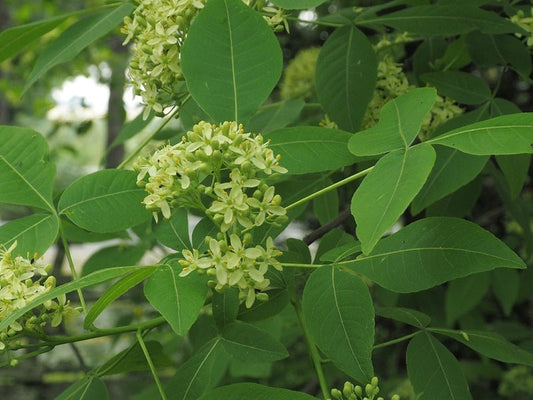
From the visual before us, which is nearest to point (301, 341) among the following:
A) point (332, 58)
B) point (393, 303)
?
point (393, 303)

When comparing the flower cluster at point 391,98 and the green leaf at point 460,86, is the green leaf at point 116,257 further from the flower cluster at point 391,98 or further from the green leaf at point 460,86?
the green leaf at point 460,86

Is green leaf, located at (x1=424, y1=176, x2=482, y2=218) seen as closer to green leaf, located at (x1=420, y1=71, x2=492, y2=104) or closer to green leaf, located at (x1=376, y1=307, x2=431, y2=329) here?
green leaf, located at (x1=420, y1=71, x2=492, y2=104)

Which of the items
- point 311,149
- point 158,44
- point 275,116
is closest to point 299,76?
point 275,116

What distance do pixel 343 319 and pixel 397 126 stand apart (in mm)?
303

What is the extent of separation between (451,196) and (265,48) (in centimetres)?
82

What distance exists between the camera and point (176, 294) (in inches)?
40.1

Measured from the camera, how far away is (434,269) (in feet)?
3.69

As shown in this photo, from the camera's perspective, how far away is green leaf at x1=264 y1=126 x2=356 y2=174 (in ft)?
3.93

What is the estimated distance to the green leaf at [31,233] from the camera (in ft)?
4.10

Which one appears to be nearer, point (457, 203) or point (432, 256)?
point (432, 256)

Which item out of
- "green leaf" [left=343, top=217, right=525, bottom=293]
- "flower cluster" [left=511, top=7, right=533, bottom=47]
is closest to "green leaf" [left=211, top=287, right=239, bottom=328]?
"green leaf" [left=343, top=217, right=525, bottom=293]

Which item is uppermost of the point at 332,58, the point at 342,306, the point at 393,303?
the point at 332,58

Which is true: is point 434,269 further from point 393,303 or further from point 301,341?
point 301,341

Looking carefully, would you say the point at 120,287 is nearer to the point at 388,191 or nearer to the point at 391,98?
the point at 388,191
